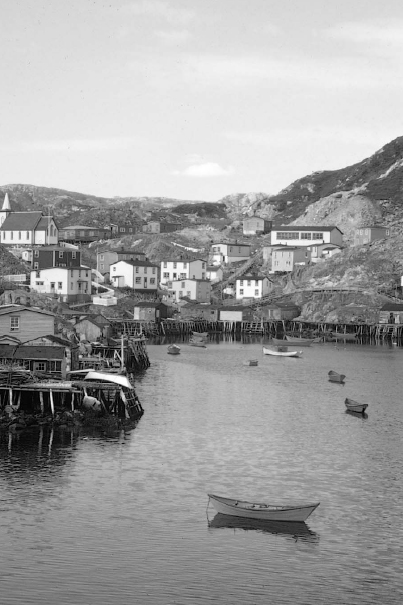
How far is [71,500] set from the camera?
40312 mm

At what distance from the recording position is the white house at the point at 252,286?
518ft

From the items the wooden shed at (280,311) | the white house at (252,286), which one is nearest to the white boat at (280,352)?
the wooden shed at (280,311)

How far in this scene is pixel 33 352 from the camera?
61.2 meters

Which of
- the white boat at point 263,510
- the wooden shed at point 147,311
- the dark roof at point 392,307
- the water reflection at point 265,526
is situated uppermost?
the dark roof at point 392,307

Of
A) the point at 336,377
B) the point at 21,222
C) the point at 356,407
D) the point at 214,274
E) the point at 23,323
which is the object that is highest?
the point at 21,222

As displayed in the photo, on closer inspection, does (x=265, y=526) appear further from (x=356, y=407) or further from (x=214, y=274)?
(x=214, y=274)

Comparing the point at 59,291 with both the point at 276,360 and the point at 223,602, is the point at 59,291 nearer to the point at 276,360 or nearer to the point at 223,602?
the point at 276,360

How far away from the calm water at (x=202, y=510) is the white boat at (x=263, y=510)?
423 mm

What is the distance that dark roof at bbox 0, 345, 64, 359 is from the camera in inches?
2391

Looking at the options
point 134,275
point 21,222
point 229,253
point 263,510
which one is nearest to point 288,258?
point 229,253

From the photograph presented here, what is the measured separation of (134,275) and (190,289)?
11276 mm

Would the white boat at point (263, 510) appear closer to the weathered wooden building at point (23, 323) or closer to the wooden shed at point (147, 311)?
the weathered wooden building at point (23, 323)

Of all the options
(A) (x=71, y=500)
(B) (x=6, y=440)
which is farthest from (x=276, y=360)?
(A) (x=71, y=500)

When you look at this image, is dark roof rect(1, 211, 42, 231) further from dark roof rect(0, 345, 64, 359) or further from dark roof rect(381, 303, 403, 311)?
dark roof rect(0, 345, 64, 359)
